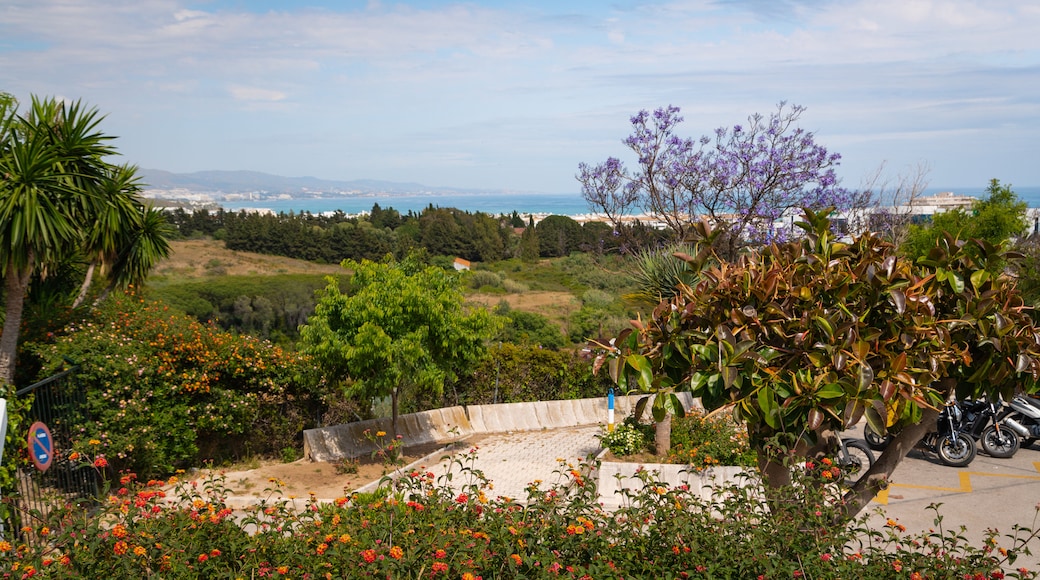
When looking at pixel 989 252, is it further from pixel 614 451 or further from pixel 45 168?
pixel 45 168

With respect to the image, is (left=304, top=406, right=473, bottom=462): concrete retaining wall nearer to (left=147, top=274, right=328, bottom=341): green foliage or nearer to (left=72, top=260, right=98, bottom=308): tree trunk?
(left=72, top=260, right=98, bottom=308): tree trunk

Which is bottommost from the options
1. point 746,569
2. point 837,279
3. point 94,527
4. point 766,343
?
point 746,569

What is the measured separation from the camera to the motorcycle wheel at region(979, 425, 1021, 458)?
11.2 m

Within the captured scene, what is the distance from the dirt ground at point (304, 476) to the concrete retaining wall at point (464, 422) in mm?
333

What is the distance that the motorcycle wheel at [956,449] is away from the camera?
1073 centimetres

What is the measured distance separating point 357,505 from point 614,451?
7056mm

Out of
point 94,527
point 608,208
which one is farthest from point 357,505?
point 608,208

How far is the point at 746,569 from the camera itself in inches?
144

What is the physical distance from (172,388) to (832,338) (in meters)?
9.15

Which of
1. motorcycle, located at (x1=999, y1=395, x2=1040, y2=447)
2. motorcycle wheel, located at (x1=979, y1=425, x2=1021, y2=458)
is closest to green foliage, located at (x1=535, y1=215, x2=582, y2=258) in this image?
motorcycle, located at (x1=999, y1=395, x2=1040, y2=447)

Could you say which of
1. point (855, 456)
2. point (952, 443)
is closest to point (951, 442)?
point (952, 443)

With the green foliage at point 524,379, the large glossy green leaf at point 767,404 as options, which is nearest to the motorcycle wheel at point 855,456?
the green foliage at point 524,379

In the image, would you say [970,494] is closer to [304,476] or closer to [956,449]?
[956,449]

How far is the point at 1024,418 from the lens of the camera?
1159 centimetres
